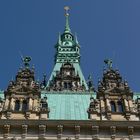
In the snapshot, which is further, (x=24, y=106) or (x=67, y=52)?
(x=67, y=52)

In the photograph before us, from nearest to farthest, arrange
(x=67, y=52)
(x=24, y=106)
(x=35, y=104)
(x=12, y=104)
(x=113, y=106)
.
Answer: (x=12, y=104) < (x=35, y=104) < (x=24, y=106) < (x=113, y=106) < (x=67, y=52)

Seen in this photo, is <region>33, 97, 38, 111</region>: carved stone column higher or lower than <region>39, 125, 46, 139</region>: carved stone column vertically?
higher

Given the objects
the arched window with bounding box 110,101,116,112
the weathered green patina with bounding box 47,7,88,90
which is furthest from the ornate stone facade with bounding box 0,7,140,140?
the weathered green patina with bounding box 47,7,88,90

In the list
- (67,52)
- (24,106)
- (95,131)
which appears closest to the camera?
(95,131)

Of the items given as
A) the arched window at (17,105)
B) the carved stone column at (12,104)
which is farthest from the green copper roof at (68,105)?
the carved stone column at (12,104)

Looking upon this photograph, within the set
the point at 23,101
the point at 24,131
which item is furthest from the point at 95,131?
the point at 23,101

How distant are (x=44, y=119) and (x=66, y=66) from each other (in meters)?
33.9

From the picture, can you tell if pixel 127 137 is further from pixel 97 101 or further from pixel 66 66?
pixel 66 66

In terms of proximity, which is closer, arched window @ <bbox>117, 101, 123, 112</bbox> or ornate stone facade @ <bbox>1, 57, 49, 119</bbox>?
ornate stone facade @ <bbox>1, 57, 49, 119</bbox>

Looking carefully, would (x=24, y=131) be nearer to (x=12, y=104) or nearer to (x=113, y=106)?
(x=12, y=104)

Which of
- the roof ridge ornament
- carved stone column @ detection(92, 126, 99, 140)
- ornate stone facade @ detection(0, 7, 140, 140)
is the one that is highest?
the roof ridge ornament

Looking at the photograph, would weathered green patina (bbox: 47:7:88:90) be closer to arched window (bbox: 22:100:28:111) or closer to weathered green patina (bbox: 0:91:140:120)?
weathered green patina (bbox: 0:91:140:120)

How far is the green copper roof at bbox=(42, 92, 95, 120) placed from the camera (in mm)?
29397

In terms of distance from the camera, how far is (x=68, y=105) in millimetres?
31859
